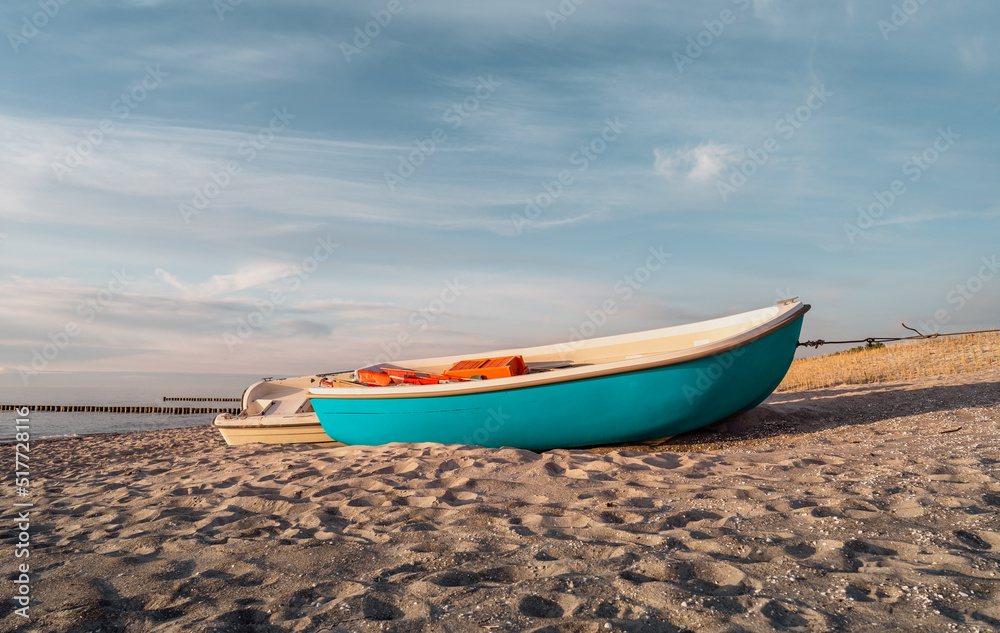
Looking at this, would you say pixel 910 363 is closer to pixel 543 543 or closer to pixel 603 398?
pixel 603 398

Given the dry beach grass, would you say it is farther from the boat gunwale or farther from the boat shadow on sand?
the boat gunwale

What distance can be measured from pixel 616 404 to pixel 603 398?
17 cm

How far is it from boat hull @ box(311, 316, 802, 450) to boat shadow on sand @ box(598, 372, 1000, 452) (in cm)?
39

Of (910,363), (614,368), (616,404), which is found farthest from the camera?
(910,363)

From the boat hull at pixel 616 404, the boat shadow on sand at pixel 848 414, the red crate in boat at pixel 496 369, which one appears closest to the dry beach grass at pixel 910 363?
the boat shadow on sand at pixel 848 414

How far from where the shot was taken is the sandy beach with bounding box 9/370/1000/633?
218 centimetres

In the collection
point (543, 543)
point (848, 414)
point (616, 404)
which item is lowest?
point (848, 414)

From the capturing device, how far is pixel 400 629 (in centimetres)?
205

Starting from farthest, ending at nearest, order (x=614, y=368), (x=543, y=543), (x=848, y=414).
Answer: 1. (x=848, y=414)
2. (x=614, y=368)
3. (x=543, y=543)

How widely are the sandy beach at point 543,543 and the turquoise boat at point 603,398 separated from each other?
0.73m

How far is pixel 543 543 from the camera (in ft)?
9.70

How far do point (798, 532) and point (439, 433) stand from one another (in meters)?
4.44

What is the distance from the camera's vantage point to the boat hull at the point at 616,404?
5914 millimetres

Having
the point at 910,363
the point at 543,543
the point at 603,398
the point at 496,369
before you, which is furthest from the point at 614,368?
the point at 910,363
